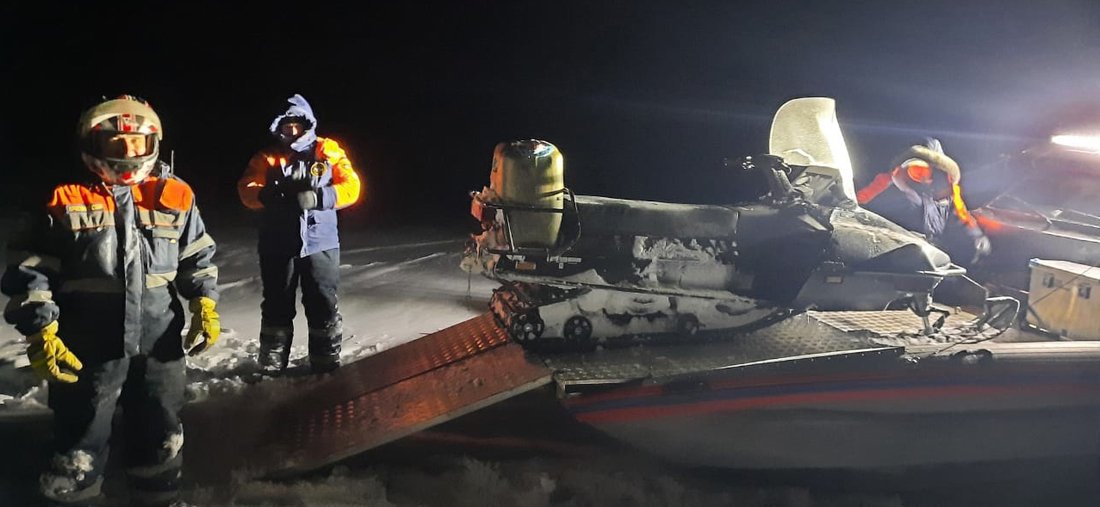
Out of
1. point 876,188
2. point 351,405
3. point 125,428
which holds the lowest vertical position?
point 351,405

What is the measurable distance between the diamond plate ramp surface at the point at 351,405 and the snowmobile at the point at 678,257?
0.29 metres

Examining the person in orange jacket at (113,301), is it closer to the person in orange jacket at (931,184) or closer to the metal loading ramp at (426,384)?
the metal loading ramp at (426,384)

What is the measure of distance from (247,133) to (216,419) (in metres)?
19.7

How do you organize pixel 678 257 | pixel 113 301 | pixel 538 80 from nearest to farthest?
pixel 113 301
pixel 678 257
pixel 538 80

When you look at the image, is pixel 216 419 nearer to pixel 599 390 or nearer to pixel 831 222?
pixel 599 390

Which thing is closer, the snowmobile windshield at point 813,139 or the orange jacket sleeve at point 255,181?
the orange jacket sleeve at point 255,181

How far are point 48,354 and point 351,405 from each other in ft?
5.16

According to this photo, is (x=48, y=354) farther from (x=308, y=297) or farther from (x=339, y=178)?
(x=339, y=178)

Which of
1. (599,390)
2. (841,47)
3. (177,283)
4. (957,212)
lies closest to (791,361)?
(599,390)

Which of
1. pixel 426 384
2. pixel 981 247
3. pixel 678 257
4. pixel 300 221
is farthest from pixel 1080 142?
pixel 300 221

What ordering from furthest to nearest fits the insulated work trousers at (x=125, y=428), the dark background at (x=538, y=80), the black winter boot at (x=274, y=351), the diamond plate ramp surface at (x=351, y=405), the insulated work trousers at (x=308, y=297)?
the dark background at (x=538, y=80) < the black winter boot at (x=274, y=351) < the insulated work trousers at (x=308, y=297) < the diamond plate ramp surface at (x=351, y=405) < the insulated work trousers at (x=125, y=428)

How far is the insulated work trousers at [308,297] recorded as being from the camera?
4.59 metres

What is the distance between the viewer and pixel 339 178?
15.0 feet

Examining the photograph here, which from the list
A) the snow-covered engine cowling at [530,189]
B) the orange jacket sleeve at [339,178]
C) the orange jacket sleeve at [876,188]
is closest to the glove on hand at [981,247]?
the orange jacket sleeve at [876,188]
